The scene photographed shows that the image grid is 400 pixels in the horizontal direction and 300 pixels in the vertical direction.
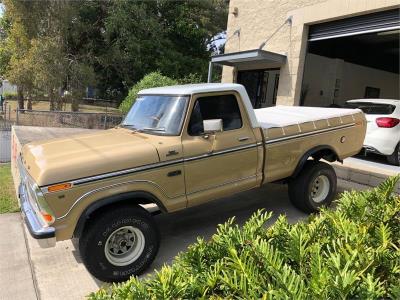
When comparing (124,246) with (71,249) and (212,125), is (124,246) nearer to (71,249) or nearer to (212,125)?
(71,249)

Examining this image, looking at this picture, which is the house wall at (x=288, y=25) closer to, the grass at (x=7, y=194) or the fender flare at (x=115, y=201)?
the fender flare at (x=115, y=201)

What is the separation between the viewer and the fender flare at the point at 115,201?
3904 millimetres

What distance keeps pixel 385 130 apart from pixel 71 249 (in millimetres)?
6998

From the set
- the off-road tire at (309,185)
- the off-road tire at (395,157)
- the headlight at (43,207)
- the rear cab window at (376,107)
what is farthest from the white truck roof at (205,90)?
the off-road tire at (395,157)

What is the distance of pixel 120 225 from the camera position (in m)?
4.06

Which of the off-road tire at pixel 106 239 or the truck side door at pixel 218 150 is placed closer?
the off-road tire at pixel 106 239

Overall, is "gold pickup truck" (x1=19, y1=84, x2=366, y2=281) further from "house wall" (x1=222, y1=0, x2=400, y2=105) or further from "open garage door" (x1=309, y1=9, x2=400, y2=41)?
"house wall" (x1=222, y1=0, x2=400, y2=105)

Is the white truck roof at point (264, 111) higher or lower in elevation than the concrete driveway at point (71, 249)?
higher

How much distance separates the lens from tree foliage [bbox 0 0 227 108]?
19391 mm

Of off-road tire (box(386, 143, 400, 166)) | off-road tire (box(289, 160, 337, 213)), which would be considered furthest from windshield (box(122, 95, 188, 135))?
off-road tire (box(386, 143, 400, 166))

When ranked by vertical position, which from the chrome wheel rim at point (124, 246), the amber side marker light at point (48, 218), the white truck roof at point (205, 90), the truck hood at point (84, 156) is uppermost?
the white truck roof at point (205, 90)

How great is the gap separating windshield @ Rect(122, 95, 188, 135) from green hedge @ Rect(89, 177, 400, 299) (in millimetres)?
2095

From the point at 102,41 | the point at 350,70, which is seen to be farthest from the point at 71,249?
the point at 102,41

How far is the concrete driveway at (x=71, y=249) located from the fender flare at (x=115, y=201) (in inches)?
29.6
